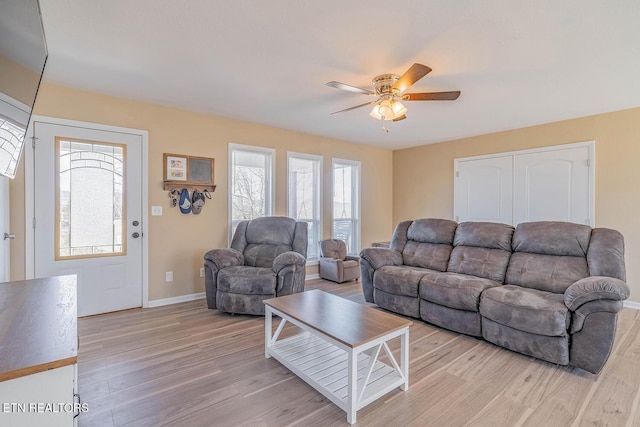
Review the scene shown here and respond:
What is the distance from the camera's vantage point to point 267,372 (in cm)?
221

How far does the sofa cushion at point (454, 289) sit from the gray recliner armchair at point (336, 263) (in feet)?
5.97

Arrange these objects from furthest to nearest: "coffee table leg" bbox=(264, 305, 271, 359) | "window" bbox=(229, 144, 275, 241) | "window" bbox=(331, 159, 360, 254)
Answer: "window" bbox=(331, 159, 360, 254) → "window" bbox=(229, 144, 275, 241) → "coffee table leg" bbox=(264, 305, 271, 359)

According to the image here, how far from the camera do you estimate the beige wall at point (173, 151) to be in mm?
3047

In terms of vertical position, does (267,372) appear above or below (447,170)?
below

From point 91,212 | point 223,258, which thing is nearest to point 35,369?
point 223,258

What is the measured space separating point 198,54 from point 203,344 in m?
2.44

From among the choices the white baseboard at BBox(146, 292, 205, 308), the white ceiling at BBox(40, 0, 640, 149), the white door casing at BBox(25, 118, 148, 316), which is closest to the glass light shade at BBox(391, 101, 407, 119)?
the white ceiling at BBox(40, 0, 640, 149)

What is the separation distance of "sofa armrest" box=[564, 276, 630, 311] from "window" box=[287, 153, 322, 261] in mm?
3509

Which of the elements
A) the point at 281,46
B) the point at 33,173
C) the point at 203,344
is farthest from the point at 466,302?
the point at 33,173

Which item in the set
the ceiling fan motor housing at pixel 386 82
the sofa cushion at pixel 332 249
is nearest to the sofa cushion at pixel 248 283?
the sofa cushion at pixel 332 249

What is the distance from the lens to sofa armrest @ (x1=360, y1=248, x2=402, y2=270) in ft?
12.0

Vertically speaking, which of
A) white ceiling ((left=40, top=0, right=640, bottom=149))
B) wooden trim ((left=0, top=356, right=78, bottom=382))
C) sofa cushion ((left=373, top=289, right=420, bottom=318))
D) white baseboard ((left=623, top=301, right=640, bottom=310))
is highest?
white ceiling ((left=40, top=0, right=640, bottom=149))

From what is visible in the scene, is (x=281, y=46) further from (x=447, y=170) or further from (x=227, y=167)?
(x=447, y=170)

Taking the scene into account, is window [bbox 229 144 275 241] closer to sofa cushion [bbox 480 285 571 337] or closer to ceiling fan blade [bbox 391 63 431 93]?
ceiling fan blade [bbox 391 63 431 93]
